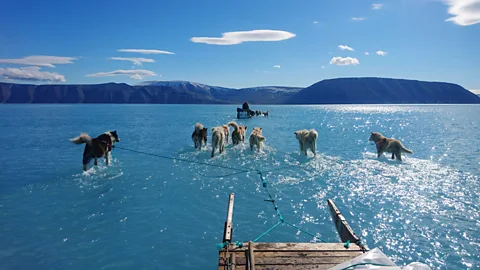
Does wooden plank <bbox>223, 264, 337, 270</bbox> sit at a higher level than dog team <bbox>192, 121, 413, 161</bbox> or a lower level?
lower

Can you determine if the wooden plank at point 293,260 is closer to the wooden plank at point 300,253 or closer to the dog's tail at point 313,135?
the wooden plank at point 300,253

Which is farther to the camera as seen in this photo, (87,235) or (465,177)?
(465,177)

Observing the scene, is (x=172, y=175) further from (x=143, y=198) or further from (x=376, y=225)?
(x=376, y=225)

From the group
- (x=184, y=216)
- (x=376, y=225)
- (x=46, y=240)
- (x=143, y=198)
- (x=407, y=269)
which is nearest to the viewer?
(x=407, y=269)

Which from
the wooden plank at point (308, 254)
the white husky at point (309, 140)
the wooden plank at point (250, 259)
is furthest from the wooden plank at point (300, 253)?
the white husky at point (309, 140)

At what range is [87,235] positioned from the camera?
7.76 m

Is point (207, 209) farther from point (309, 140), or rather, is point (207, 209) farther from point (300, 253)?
point (309, 140)

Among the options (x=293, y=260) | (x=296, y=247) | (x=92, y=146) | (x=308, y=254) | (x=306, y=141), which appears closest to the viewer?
(x=293, y=260)

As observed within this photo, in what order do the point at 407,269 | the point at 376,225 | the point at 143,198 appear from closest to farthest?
the point at 407,269
the point at 376,225
the point at 143,198

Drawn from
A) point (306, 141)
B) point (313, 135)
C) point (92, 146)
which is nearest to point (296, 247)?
point (313, 135)

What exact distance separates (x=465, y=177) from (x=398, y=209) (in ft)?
22.6

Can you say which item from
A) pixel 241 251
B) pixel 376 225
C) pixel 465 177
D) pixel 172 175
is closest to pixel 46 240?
pixel 241 251

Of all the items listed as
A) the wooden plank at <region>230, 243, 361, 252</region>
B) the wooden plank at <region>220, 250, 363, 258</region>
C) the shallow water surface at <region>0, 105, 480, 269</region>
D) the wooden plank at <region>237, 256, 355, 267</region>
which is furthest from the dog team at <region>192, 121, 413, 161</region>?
the wooden plank at <region>237, 256, 355, 267</region>

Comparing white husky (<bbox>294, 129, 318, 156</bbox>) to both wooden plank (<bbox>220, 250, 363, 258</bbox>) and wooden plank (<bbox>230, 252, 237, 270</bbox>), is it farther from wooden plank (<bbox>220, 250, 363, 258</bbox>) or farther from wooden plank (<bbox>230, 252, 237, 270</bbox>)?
wooden plank (<bbox>230, 252, 237, 270</bbox>)
